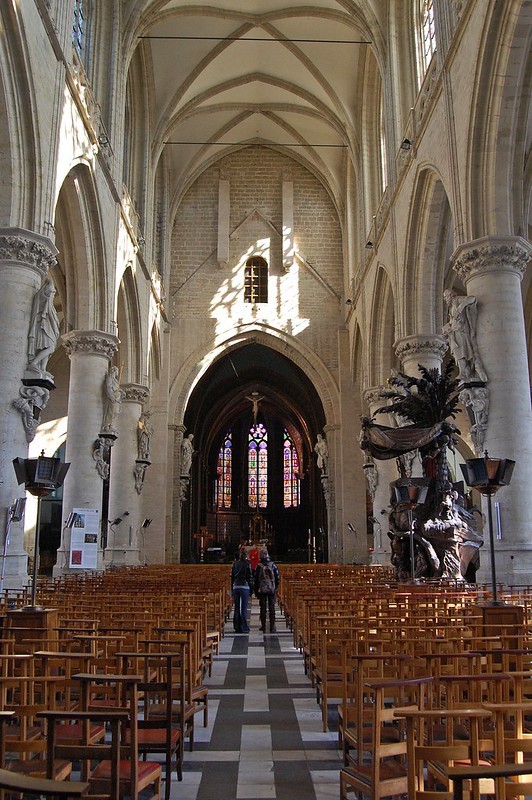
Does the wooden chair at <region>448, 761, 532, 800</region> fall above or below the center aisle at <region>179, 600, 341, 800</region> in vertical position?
above

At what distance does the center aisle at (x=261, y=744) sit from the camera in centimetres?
435

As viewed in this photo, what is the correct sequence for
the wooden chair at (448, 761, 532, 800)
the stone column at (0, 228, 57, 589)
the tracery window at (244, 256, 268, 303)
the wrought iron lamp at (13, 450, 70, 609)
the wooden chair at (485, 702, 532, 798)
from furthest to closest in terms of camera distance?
the tracery window at (244, 256, 268, 303) → the stone column at (0, 228, 57, 589) → the wrought iron lamp at (13, 450, 70, 609) → the wooden chair at (485, 702, 532, 798) → the wooden chair at (448, 761, 532, 800)

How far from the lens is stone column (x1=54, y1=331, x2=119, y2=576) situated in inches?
693

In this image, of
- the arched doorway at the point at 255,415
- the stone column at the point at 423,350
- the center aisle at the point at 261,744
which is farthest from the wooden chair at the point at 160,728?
the arched doorway at the point at 255,415

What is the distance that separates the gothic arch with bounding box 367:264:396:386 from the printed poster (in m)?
11.6

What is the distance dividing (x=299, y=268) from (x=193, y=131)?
713 cm

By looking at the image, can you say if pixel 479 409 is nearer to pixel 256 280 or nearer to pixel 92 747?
pixel 92 747

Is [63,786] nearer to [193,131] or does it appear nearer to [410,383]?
[410,383]

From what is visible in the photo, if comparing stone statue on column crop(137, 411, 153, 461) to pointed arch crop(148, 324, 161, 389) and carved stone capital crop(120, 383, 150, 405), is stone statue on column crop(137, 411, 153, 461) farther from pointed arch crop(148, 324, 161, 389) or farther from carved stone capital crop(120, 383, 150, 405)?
pointed arch crop(148, 324, 161, 389)

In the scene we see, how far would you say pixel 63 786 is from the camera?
6.18ft

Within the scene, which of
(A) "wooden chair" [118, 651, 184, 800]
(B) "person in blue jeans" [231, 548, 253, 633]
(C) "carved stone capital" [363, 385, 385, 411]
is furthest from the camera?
(C) "carved stone capital" [363, 385, 385, 411]

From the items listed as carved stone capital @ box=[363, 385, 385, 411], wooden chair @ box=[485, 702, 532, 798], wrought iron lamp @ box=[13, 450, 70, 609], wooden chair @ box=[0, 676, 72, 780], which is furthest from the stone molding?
wooden chair @ box=[485, 702, 532, 798]

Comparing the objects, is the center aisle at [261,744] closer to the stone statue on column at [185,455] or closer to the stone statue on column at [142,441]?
the stone statue on column at [142,441]

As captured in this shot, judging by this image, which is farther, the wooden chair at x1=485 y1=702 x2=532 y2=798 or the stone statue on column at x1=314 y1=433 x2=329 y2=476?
the stone statue on column at x1=314 y1=433 x2=329 y2=476
